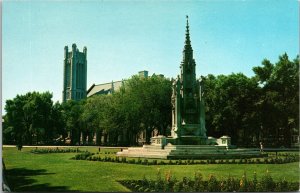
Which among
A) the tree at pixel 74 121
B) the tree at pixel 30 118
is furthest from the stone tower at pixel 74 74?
the tree at pixel 30 118

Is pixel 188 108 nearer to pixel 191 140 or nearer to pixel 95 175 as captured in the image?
pixel 191 140

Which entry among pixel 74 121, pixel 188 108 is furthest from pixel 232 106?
pixel 74 121

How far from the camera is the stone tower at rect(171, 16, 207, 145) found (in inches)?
1458

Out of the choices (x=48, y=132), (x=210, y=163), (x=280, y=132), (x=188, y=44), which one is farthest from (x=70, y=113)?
(x=210, y=163)

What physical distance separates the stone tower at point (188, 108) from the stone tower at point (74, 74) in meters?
110

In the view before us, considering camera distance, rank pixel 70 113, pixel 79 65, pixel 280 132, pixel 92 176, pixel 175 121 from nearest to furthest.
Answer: pixel 92 176 < pixel 175 121 < pixel 280 132 < pixel 70 113 < pixel 79 65

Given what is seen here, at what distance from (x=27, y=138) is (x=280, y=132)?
44.7m

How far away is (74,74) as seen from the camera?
14775 cm

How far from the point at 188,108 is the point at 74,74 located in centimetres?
11524

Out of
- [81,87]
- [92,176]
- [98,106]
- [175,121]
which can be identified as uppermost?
[81,87]

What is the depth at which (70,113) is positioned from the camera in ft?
292

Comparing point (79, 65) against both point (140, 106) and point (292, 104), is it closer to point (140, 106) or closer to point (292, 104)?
point (140, 106)

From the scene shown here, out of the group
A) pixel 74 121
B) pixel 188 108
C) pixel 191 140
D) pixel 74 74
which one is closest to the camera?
pixel 191 140

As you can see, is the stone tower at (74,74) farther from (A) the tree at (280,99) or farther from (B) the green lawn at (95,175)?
(B) the green lawn at (95,175)
